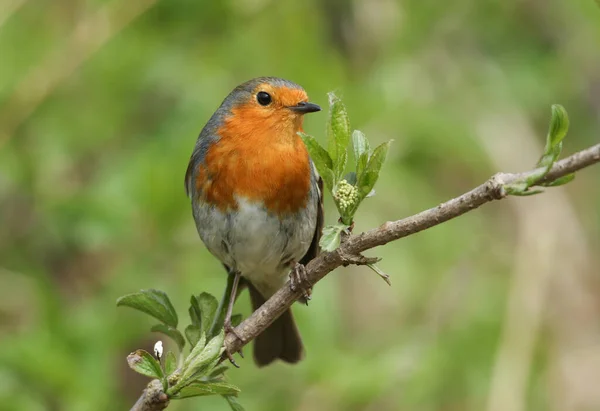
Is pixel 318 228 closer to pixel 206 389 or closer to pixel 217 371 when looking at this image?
pixel 217 371

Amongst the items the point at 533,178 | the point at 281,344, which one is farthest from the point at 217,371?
the point at 281,344

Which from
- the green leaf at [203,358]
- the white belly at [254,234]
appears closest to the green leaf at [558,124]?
the green leaf at [203,358]

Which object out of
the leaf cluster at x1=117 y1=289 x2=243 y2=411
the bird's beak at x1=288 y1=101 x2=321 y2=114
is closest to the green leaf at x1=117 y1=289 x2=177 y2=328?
the leaf cluster at x1=117 y1=289 x2=243 y2=411

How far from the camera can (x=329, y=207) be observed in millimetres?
4422

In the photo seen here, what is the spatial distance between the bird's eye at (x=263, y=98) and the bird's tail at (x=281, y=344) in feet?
3.06

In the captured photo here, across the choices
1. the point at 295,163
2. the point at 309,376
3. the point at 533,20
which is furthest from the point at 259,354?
the point at 533,20

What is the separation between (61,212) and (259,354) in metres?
1.21

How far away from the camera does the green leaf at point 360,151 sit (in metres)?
2.08

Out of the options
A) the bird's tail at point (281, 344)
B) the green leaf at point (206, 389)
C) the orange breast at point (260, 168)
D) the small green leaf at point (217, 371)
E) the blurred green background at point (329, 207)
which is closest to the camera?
the green leaf at point (206, 389)

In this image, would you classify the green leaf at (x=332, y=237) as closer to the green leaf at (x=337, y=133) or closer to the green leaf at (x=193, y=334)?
the green leaf at (x=337, y=133)

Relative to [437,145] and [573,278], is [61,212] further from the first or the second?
[573,278]

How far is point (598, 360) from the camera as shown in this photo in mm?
5805

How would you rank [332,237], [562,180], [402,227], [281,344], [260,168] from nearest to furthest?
[562,180], [402,227], [332,237], [260,168], [281,344]

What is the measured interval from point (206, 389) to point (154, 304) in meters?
0.37
